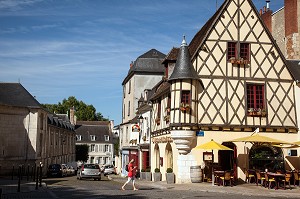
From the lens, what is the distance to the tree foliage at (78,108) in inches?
3265

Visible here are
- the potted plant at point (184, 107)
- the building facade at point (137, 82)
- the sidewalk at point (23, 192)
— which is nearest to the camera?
the sidewalk at point (23, 192)

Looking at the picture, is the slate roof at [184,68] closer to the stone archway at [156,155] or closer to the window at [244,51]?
the window at [244,51]

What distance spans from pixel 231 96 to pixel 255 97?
1.55 m

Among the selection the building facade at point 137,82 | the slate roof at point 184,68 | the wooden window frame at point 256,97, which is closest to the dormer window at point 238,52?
the wooden window frame at point 256,97

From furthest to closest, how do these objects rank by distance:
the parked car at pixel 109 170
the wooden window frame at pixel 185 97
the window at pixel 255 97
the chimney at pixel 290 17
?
the parked car at pixel 109 170 < the chimney at pixel 290 17 < the window at pixel 255 97 < the wooden window frame at pixel 185 97

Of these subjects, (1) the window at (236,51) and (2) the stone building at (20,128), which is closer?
(1) the window at (236,51)

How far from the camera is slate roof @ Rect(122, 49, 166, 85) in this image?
3997 centimetres

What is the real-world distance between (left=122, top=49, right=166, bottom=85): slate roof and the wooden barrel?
68.8ft

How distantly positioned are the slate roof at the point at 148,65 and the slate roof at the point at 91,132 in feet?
123

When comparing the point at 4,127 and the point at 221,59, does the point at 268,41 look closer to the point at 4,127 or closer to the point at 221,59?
the point at 221,59

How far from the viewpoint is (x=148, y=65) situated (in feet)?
133

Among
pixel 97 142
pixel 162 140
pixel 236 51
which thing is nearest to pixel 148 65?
pixel 162 140

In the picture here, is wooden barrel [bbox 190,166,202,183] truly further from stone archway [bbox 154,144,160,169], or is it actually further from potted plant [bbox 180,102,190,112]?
stone archway [bbox 154,144,160,169]

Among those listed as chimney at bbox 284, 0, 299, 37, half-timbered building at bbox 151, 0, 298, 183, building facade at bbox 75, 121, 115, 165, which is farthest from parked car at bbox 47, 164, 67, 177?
building facade at bbox 75, 121, 115, 165
